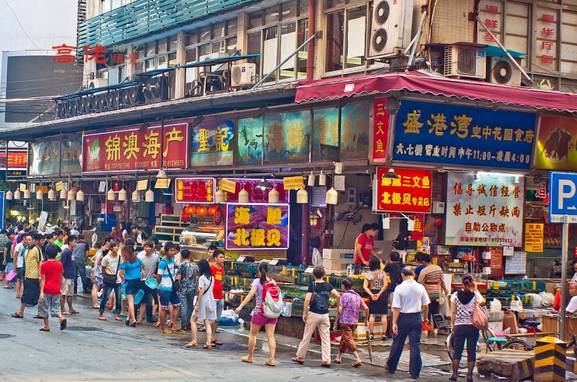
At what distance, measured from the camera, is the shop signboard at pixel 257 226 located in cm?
2314

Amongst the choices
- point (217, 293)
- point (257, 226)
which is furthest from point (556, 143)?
point (217, 293)

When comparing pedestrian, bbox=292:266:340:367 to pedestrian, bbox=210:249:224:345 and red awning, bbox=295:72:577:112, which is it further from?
red awning, bbox=295:72:577:112

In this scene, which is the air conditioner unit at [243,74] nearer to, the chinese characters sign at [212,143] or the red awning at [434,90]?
the chinese characters sign at [212,143]

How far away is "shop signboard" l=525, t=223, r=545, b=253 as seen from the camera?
891 inches

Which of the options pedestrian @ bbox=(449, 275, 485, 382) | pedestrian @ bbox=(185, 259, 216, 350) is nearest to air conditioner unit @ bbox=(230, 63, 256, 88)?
pedestrian @ bbox=(185, 259, 216, 350)

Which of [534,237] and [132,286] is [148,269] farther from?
[534,237]

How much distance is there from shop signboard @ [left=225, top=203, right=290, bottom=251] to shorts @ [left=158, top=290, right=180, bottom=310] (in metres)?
3.56

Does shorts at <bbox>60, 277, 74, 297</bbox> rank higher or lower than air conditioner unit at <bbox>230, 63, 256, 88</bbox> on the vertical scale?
lower

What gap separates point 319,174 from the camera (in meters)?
21.7

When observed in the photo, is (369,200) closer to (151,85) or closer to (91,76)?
(151,85)

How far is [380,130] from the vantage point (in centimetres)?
1989

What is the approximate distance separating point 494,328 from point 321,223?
20.9ft

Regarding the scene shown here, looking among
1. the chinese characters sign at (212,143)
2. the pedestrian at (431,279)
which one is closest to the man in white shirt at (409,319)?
the pedestrian at (431,279)

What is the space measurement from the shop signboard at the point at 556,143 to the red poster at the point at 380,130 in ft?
13.6
